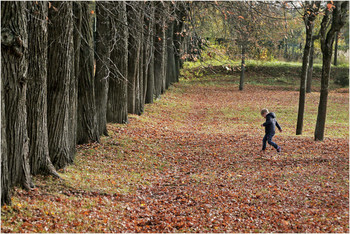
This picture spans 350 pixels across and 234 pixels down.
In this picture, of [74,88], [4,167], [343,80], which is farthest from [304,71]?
[343,80]

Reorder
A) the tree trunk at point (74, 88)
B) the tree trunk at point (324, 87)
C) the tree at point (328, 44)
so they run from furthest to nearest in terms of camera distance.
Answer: the tree trunk at point (324, 87), the tree at point (328, 44), the tree trunk at point (74, 88)

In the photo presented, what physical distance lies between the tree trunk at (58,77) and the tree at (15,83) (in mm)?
2170

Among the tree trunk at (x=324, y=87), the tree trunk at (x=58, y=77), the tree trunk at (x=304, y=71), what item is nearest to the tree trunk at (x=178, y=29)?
the tree trunk at (x=58, y=77)

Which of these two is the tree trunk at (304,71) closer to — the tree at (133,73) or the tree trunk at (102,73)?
the tree at (133,73)

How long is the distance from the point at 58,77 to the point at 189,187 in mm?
3861

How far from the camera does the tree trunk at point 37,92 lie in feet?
25.7

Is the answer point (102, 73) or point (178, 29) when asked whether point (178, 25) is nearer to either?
point (178, 29)

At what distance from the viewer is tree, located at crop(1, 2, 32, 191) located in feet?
20.7

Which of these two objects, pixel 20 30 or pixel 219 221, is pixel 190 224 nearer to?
pixel 219 221

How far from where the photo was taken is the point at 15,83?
6.62 m

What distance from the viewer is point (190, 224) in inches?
279

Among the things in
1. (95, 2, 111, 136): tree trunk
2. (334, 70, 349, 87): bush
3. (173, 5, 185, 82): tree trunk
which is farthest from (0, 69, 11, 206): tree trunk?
(334, 70, 349, 87): bush

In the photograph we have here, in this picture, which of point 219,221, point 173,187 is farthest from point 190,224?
point 173,187

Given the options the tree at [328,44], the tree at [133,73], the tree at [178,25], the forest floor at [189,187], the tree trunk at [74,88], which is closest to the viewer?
the forest floor at [189,187]
